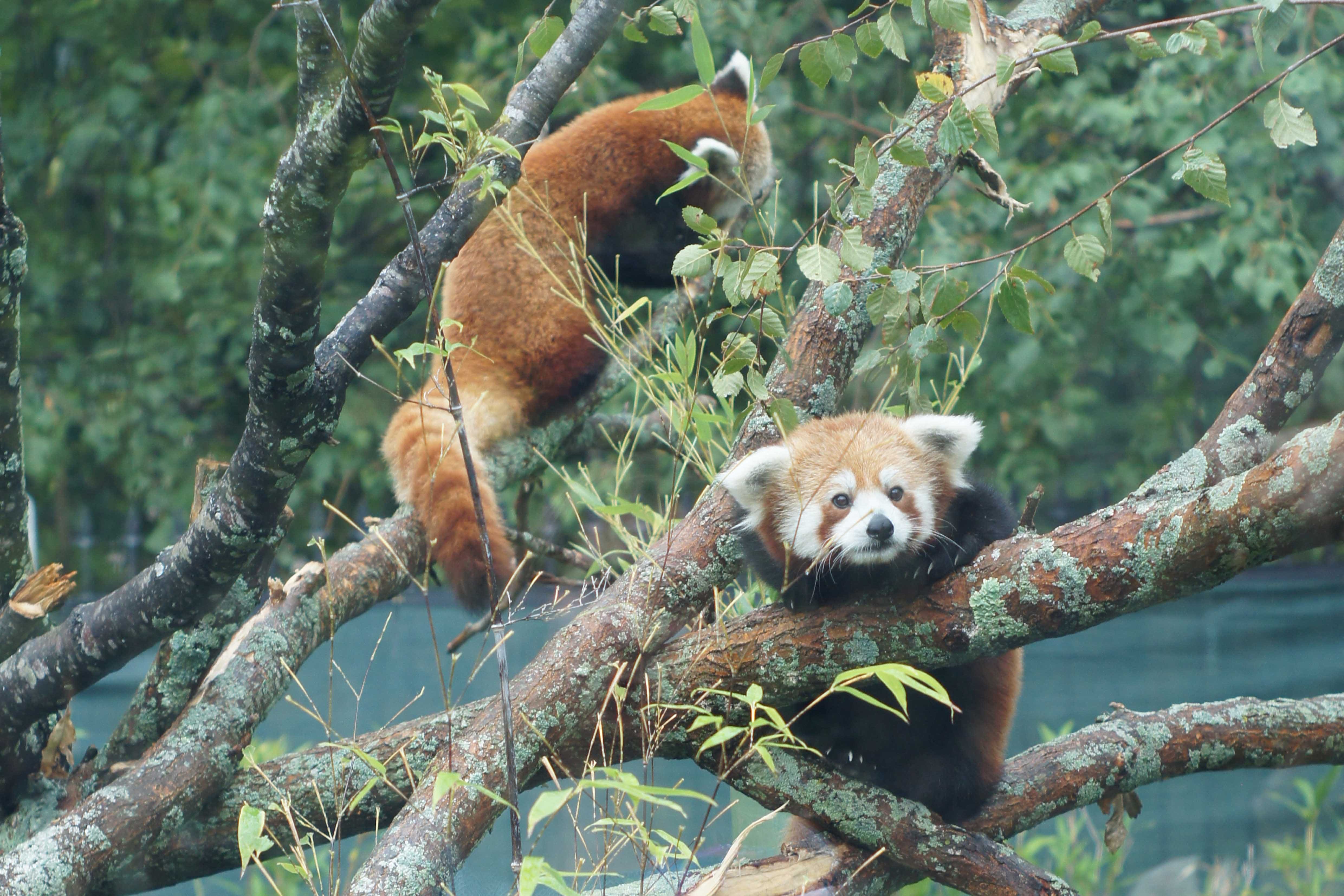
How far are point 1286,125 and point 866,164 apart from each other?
514 mm

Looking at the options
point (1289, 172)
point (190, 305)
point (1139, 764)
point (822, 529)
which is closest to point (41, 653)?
point (822, 529)

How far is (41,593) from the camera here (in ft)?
6.03

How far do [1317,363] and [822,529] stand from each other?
829mm

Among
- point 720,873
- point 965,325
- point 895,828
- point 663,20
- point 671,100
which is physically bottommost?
point 895,828

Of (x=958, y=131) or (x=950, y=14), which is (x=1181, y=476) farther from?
(x=950, y=14)

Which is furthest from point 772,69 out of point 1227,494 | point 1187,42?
point 1227,494

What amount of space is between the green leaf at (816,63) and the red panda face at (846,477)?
2.05 ft

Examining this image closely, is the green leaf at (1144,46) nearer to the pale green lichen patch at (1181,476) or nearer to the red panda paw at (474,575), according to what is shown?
the pale green lichen patch at (1181,476)

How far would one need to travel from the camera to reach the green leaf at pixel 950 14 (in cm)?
130

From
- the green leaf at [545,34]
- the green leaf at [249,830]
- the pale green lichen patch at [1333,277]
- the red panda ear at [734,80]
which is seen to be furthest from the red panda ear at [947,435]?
the red panda ear at [734,80]

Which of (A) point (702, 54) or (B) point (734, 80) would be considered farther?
(B) point (734, 80)

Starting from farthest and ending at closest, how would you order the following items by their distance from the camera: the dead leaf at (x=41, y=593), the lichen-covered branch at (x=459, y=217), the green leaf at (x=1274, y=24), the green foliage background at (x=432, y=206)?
the green foliage background at (x=432, y=206) < the dead leaf at (x=41, y=593) < the lichen-covered branch at (x=459, y=217) < the green leaf at (x=1274, y=24)

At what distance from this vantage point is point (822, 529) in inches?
75.0

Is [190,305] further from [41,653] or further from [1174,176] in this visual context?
[1174,176]
